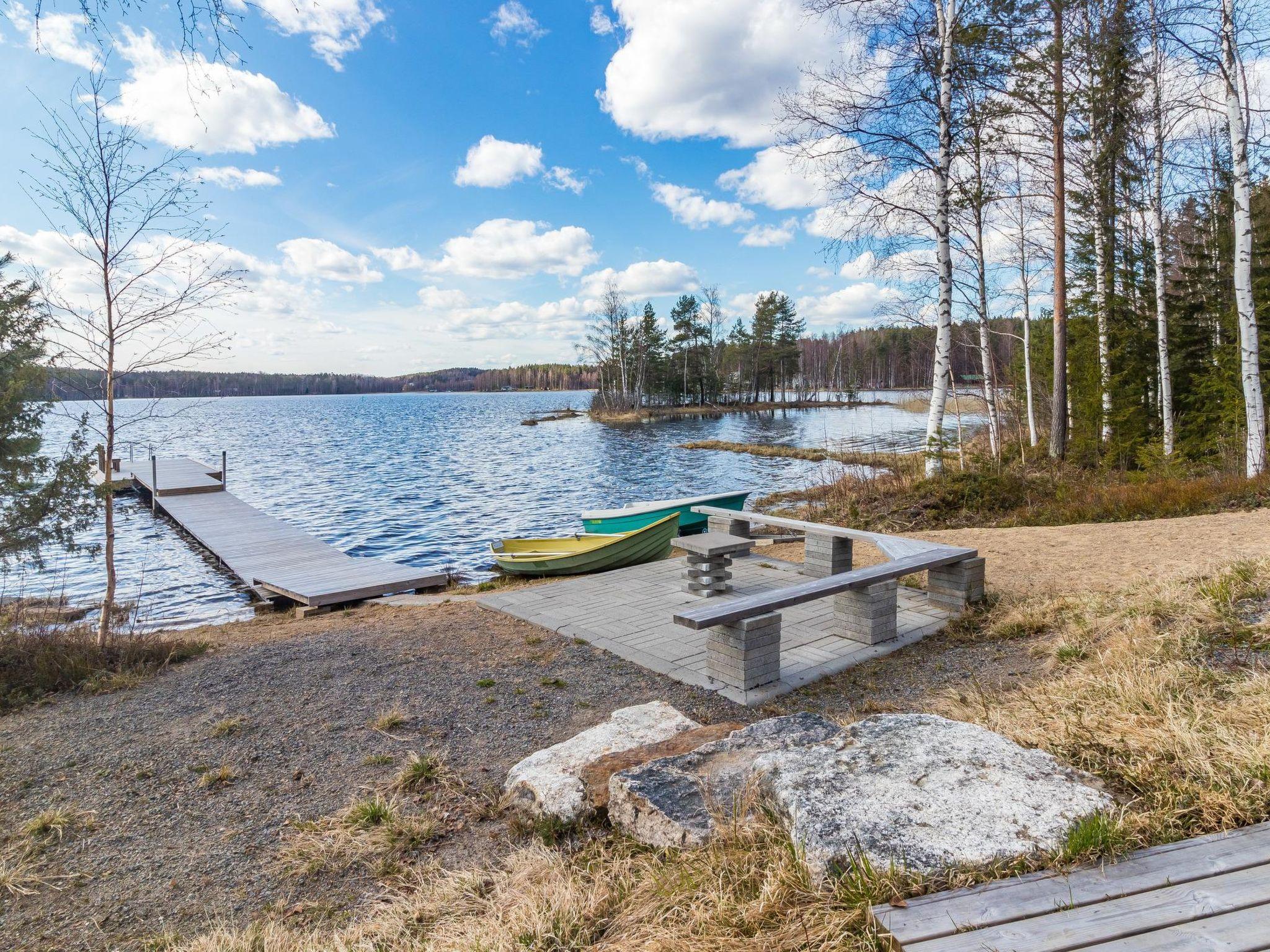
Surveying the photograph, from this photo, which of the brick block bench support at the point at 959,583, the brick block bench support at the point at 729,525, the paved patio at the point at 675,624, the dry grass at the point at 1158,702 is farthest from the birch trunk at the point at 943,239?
the dry grass at the point at 1158,702

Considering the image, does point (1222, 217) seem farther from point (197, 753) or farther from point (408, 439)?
point (408, 439)

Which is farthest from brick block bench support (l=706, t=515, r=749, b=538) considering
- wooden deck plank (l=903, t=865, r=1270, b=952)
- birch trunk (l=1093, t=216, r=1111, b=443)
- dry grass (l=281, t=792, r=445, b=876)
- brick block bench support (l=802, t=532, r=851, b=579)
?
birch trunk (l=1093, t=216, r=1111, b=443)

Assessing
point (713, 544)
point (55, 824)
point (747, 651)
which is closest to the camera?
point (55, 824)

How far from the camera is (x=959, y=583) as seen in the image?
653cm

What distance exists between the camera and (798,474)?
26062 mm

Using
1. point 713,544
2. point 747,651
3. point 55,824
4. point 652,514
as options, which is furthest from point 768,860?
point 652,514

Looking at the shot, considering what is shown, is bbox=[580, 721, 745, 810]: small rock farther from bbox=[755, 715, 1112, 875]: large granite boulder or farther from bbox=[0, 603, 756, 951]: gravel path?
bbox=[755, 715, 1112, 875]: large granite boulder

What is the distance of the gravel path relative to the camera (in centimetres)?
293

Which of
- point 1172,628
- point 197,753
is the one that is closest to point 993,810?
point 1172,628

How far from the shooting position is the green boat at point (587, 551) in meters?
9.80

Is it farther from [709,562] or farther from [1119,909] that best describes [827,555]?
[1119,909]

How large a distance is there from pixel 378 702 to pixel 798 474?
22.7m

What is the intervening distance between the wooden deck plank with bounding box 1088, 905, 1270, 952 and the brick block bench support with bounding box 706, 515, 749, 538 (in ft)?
23.8

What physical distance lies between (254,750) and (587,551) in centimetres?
587
